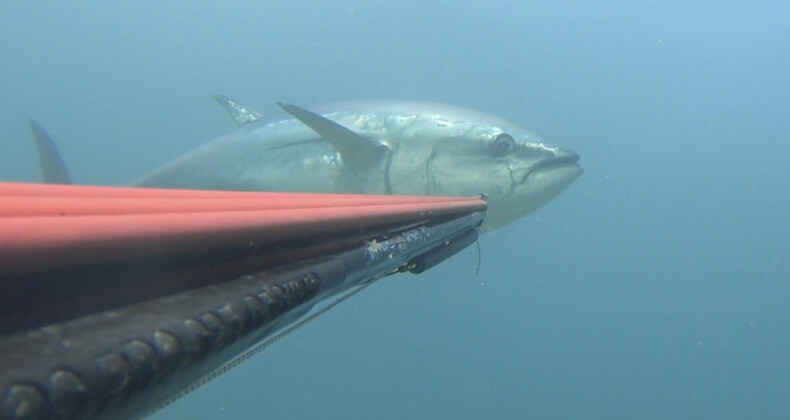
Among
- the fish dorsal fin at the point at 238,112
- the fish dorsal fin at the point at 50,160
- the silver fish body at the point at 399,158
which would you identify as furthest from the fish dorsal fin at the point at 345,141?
the fish dorsal fin at the point at 50,160

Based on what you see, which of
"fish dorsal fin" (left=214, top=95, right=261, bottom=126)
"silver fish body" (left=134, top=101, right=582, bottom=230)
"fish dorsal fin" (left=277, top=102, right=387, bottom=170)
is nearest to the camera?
"fish dorsal fin" (left=277, top=102, right=387, bottom=170)

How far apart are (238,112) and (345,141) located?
1.96 metres

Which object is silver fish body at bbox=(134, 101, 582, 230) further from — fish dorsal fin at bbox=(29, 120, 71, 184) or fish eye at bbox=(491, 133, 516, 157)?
fish dorsal fin at bbox=(29, 120, 71, 184)

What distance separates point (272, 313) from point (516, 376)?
140 ft

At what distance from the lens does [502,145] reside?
4.27m

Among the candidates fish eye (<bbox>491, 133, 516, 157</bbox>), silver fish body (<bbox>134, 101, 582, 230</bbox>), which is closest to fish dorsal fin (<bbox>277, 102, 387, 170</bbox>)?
silver fish body (<bbox>134, 101, 582, 230</bbox>)

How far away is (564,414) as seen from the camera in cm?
3597

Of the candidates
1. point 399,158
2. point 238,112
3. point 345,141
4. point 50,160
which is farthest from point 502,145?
point 50,160

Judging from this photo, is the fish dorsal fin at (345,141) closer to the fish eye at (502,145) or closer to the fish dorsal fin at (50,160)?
the fish eye at (502,145)

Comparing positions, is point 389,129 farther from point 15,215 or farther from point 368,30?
point 368,30

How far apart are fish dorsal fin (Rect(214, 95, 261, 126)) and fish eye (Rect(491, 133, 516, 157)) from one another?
2.47m

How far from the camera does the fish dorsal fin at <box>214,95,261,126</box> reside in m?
5.65

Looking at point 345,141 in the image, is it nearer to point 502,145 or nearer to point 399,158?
point 399,158

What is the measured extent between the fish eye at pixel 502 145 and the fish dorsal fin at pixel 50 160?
4.66m
